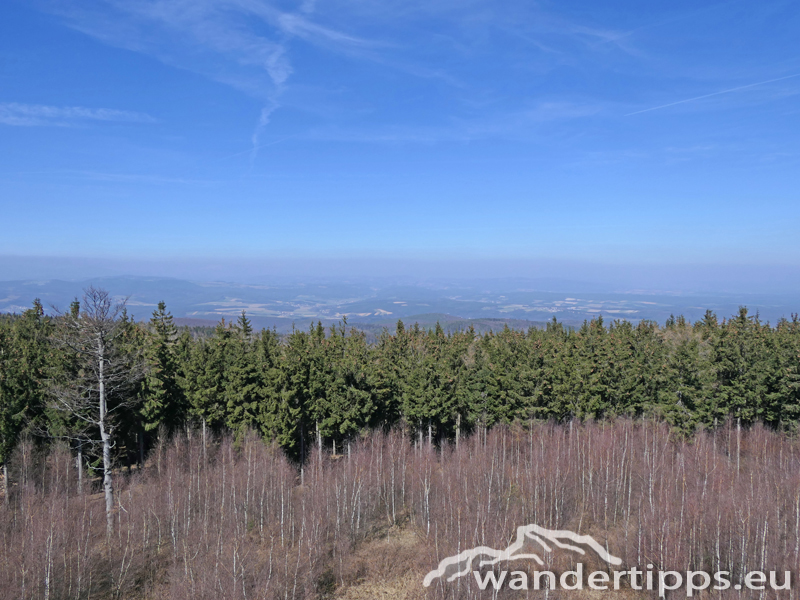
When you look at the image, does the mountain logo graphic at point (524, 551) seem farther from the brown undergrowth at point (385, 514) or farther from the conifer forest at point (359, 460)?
the conifer forest at point (359, 460)

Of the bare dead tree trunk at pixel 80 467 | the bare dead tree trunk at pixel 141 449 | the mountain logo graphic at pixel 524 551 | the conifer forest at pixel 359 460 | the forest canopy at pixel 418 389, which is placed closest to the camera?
the mountain logo graphic at pixel 524 551

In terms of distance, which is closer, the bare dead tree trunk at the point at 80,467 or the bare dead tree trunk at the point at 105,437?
the bare dead tree trunk at the point at 105,437

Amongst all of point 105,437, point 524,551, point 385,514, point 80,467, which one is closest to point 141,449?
point 80,467

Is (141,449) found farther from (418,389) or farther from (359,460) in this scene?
(418,389)

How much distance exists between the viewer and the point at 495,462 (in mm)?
32875

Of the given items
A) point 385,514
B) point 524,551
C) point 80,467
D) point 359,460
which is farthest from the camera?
point 359,460

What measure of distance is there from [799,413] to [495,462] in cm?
2551

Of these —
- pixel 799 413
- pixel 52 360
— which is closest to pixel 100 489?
pixel 52 360

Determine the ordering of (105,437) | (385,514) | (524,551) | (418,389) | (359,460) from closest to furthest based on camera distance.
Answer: (105,437) → (524,551) → (385,514) → (359,460) → (418,389)

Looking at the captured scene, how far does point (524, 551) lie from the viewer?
21828mm

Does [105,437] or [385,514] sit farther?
[385,514]

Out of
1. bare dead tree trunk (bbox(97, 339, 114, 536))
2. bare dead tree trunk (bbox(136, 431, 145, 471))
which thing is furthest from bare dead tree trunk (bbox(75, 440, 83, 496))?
bare dead tree trunk (bbox(97, 339, 114, 536))

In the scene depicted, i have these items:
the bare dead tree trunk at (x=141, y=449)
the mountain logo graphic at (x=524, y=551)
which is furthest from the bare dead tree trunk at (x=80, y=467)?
the mountain logo graphic at (x=524, y=551)

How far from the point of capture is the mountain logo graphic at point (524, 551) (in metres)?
19.3
